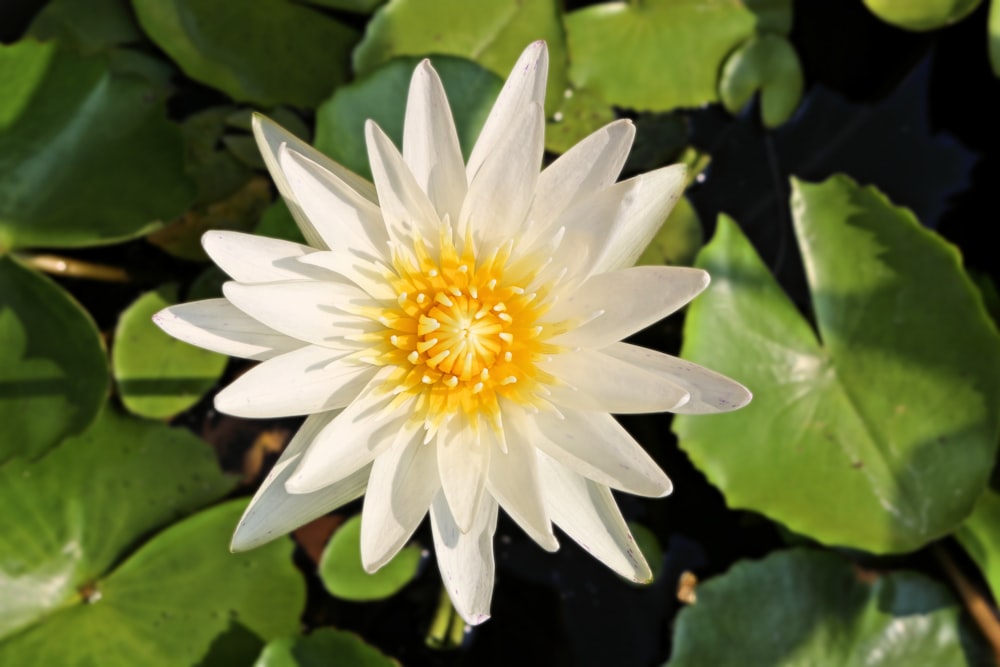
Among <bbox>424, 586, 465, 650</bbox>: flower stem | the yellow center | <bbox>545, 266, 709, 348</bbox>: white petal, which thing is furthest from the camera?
<bbox>424, 586, 465, 650</bbox>: flower stem

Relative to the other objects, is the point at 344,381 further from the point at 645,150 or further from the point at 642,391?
the point at 645,150

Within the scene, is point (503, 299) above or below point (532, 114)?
below

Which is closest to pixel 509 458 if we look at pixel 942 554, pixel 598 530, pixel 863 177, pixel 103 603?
pixel 598 530

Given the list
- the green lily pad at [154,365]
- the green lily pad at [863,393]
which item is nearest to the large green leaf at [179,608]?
the green lily pad at [154,365]

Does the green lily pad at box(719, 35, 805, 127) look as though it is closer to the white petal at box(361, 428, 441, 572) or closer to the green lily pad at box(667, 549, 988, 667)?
the green lily pad at box(667, 549, 988, 667)

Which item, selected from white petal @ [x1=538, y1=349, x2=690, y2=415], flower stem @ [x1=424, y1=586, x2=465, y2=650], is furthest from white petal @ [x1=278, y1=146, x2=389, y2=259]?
flower stem @ [x1=424, y1=586, x2=465, y2=650]

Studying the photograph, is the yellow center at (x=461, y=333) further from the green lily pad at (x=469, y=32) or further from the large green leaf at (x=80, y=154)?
the large green leaf at (x=80, y=154)
